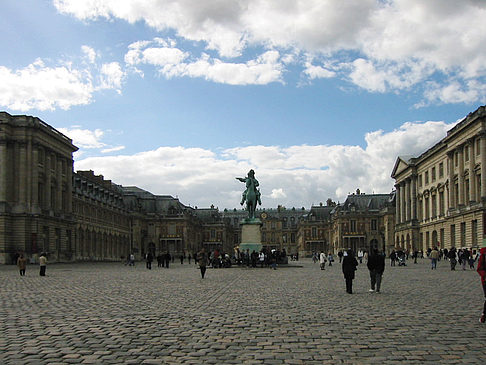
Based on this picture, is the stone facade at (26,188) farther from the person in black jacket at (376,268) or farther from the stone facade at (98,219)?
the person in black jacket at (376,268)

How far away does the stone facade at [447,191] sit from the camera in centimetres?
6738

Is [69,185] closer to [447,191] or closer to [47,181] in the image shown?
[47,181]

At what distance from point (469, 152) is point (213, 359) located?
67.4 meters

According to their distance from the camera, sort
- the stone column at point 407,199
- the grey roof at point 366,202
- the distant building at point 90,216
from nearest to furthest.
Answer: the distant building at point 90,216
the stone column at point 407,199
the grey roof at point 366,202

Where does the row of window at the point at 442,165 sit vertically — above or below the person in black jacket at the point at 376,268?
above

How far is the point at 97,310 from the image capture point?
1633 centimetres

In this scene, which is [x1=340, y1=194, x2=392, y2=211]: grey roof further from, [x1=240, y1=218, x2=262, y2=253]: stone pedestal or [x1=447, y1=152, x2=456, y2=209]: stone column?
[x1=240, y1=218, x2=262, y2=253]: stone pedestal

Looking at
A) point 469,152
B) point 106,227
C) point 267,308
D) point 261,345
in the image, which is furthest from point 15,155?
point 261,345

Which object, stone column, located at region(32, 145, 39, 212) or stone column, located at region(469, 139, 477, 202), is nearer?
stone column, located at region(32, 145, 39, 212)

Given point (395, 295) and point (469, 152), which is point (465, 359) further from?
point (469, 152)

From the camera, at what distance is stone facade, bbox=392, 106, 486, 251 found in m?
67.4

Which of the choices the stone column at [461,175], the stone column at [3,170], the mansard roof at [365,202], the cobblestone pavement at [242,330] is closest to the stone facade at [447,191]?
the stone column at [461,175]

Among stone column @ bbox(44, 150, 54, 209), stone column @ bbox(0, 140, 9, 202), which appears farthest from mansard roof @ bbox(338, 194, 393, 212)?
stone column @ bbox(0, 140, 9, 202)

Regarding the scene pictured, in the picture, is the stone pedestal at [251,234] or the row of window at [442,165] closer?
the stone pedestal at [251,234]
